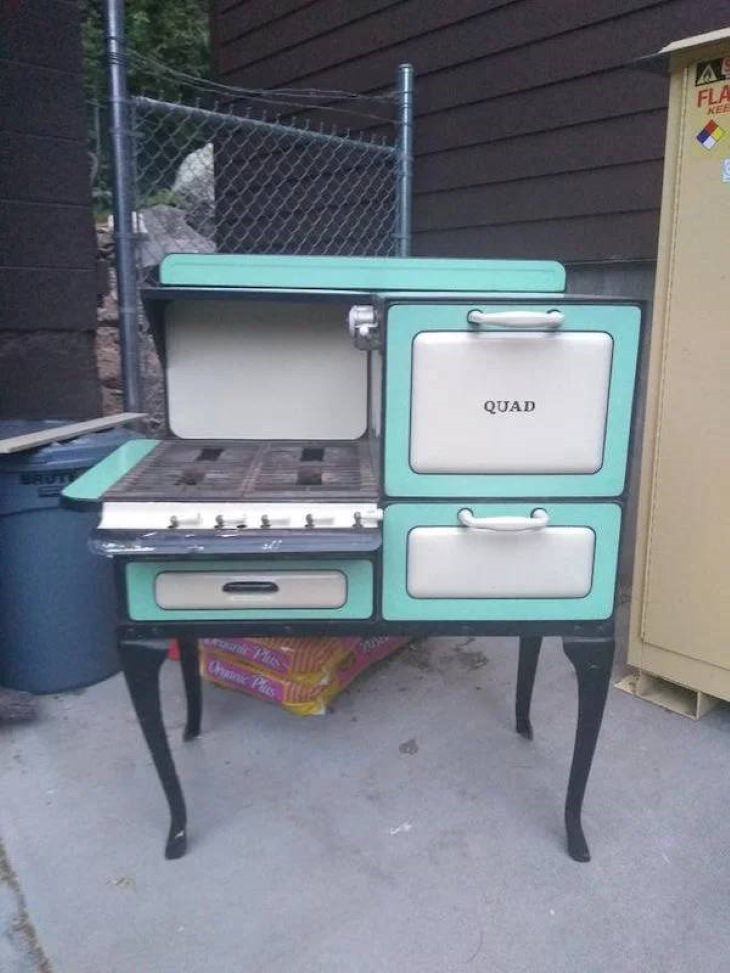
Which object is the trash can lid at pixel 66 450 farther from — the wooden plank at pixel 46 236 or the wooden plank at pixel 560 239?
the wooden plank at pixel 560 239

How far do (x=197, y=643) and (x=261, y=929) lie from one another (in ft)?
3.33

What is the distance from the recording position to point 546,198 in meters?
3.74

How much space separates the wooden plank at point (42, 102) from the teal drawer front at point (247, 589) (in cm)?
210

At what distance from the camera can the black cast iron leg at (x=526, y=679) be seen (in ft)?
7.93

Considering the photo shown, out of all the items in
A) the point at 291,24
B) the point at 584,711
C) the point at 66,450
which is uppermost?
the point at 291,24

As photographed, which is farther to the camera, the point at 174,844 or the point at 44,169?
the point at 44,169

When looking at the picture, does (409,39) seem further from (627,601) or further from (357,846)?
(357,846)

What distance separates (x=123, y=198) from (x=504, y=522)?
2.01 meters

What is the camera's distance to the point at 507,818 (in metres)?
2.08

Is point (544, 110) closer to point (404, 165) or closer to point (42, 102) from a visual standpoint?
point (404, 165)

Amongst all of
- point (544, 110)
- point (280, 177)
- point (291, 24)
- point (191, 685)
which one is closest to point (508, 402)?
point (191, 685)

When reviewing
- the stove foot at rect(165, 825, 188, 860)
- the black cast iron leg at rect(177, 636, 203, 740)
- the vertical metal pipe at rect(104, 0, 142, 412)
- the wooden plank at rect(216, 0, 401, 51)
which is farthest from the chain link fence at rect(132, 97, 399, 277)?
the stove foot at rect(165, 825, 188, 860)

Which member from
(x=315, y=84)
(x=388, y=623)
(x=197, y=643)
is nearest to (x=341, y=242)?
(x=315, y=84)

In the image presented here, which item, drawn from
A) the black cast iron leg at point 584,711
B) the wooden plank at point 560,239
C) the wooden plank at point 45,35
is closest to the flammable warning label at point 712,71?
the wooden plank at point 560,239
